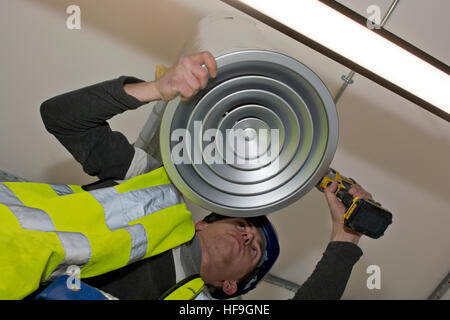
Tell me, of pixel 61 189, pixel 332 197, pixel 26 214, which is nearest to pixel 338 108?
pixel 332 197

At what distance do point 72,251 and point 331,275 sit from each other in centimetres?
65

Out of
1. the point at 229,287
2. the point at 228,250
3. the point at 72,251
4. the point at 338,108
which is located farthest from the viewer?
the point at 338,108

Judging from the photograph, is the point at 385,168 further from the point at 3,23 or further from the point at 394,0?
the point at 3,23

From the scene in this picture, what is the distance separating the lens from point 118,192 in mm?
954

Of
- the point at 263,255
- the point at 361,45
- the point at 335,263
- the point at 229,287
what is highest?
the point at 361,45

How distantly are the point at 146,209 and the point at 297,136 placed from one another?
0.42 m

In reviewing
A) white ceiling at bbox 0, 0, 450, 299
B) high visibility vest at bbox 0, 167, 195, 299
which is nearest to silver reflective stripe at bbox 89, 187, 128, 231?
high visibility vest at bbox 0, 167, 195, 299

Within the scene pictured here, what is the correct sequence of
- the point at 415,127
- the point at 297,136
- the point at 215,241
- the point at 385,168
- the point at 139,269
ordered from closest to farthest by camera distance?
the point at 297,136 < the point at 139,269 < the point at 215,241 < the point at 415,127 < the point at 385,168

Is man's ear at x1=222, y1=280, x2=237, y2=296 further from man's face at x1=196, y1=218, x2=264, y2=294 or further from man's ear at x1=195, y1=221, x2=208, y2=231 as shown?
man's ear at x1=195, y1=221, x2=208, y2=231

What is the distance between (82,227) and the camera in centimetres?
83

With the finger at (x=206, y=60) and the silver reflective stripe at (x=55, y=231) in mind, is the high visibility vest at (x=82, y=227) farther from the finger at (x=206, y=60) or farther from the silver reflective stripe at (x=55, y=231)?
the finger at (x=206, y=60)

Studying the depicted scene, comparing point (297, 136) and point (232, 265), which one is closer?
point (297, 136)

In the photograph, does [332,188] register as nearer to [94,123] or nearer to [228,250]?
[228,250]

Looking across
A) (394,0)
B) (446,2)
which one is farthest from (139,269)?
(446,2)
